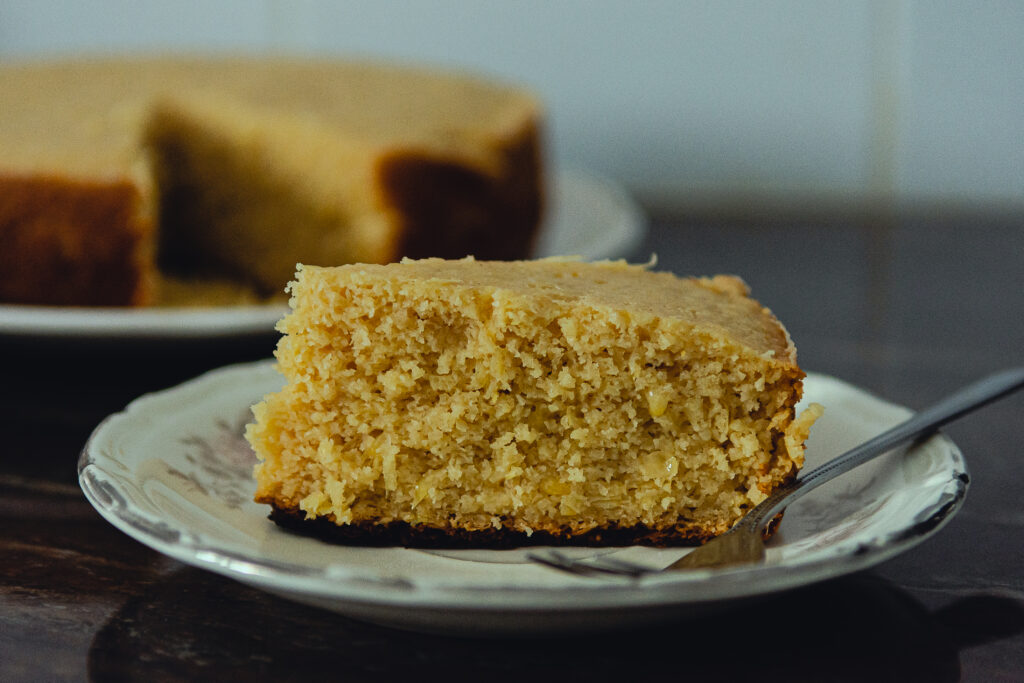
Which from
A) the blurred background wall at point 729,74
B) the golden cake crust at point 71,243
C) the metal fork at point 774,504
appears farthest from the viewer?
the blurred background wall at point 729,74

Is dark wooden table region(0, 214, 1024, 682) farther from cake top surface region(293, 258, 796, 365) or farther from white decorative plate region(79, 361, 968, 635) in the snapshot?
cake top surface region(293, 258, 796, 365)

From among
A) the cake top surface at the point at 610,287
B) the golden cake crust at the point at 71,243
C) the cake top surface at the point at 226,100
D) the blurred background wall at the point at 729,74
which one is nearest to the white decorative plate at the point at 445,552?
the cake top surface at the point at 610,287

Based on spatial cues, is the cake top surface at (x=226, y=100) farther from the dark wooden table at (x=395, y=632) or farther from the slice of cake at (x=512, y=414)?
the slice of cake at (x=512, y=414)

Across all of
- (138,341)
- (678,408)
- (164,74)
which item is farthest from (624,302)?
(164,74)

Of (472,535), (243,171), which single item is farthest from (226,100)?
(472,535)

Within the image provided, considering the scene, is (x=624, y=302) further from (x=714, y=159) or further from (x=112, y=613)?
(x=714, y=159)

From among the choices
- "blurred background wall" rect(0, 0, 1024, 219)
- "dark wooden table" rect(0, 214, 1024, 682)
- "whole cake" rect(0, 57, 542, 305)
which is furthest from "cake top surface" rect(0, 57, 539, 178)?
"dark wooden table" rect(0, 214, 1024, 682)

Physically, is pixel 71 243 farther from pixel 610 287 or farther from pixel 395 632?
pixel 395 632
